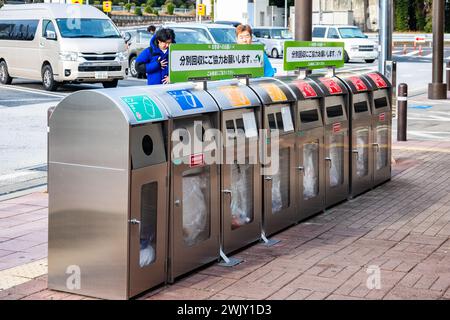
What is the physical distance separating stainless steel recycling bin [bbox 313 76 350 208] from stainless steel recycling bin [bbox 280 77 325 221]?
128 mm

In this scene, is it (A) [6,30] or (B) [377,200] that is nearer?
(B) [377,200]

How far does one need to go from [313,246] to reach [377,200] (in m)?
2.36

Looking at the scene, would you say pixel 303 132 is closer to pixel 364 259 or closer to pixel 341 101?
pixel 341 101

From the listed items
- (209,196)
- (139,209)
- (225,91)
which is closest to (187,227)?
(209,196)

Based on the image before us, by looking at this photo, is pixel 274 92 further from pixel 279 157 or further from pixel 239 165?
pixel 239 165

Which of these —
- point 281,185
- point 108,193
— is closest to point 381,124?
point 281,185

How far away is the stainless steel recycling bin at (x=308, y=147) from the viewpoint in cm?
813

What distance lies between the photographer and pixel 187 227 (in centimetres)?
643

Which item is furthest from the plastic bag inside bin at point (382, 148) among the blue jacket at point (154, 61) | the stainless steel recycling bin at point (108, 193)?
the stainless steel recycling bin at point (108, 193)

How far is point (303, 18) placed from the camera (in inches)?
435

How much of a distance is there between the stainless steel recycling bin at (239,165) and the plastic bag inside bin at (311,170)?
111 centimetres

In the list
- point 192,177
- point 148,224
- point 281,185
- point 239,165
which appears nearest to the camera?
point 148,224

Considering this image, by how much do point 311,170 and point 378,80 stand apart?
7.70 ft

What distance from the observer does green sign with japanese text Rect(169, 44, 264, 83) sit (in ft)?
21.4
